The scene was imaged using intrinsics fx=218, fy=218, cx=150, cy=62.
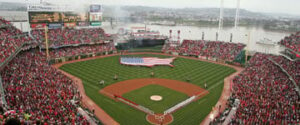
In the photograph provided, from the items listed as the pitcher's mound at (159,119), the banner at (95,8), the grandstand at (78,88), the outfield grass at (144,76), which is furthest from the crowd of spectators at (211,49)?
the pitcher's mound at (159,119)

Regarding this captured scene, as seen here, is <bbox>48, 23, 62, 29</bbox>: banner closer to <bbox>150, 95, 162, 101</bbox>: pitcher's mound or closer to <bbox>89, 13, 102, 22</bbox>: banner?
<bbox>89, 13, 102, 22</bbox>: banner

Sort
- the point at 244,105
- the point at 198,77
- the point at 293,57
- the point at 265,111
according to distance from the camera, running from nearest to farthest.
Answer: the point at 265,111
the point at 244,105
the point at 293,57
the point at 198,77

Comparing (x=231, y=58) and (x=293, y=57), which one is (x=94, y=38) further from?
(x=293, y=57)

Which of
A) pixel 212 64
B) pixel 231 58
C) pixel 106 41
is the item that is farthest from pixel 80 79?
pixel 231 58

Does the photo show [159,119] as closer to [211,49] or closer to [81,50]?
[81,50]

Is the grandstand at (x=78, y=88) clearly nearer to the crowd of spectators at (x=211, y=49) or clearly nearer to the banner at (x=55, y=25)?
the crowd of spectators at (x=211, y=49)

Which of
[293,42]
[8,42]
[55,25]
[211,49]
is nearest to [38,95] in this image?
[8,42]
